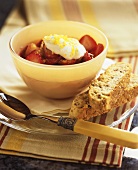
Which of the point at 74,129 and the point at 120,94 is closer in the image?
the point at 74,129

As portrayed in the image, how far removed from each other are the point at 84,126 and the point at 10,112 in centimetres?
25

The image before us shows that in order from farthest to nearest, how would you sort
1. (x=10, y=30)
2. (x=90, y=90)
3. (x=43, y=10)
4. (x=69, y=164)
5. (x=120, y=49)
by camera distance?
(x=43, y=10) → (x=10, y=30) → (x=120, y=49) → (x=90, y=90) → (x=69, y=164)

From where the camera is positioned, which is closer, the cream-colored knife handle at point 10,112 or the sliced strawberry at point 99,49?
the cream-colored knife handle at point 10,112

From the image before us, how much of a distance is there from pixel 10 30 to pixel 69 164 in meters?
0.88

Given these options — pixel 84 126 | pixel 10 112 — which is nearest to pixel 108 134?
pixel 84 126

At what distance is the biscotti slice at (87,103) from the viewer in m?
1.27

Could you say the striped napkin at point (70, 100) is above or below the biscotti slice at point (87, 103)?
below

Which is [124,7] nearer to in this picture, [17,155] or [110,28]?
[110,28]

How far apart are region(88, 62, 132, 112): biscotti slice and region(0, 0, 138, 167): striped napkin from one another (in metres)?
0.08

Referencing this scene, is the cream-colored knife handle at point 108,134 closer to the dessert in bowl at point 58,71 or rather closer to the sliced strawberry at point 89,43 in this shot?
the dessert in bowl at point 58,71

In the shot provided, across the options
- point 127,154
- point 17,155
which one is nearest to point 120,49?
point 127,154

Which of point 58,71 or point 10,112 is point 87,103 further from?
point 10,112

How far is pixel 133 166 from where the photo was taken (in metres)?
1.20

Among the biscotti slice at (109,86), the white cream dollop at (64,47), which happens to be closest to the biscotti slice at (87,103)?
the biscotti slice at (109,86)
